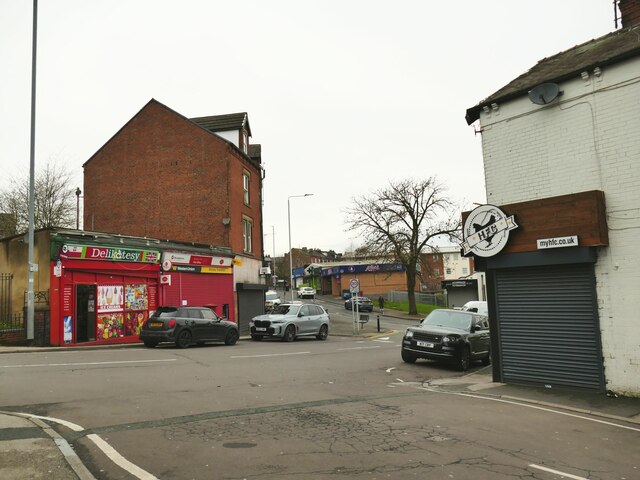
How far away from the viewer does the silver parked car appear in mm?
22795

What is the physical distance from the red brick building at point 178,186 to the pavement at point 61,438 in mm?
15207

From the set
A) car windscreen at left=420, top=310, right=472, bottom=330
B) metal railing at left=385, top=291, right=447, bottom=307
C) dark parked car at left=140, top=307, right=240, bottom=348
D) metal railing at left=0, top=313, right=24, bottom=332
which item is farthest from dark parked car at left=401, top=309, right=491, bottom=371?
metal railing at left=385, top=291, right=447, bottom=307

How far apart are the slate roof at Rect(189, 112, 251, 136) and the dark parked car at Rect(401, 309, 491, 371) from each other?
22340 millimetres

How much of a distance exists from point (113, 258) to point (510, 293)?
16.2 m

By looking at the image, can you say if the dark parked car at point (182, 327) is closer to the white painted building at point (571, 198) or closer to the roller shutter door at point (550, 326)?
the white painted building at point (571, 198)

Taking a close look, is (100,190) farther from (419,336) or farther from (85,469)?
(85,469)

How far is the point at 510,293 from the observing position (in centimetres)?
1161

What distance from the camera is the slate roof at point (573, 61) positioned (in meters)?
10.3

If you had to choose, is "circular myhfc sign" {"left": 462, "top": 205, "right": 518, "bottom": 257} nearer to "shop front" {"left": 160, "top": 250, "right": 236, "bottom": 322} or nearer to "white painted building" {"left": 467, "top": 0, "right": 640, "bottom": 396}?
"white painted building" {"left": 467, "top": 0, "right": 640, "bottom": 396}

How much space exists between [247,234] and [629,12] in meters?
25.1

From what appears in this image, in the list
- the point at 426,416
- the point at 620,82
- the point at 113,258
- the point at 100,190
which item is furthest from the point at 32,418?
the point at 100,190

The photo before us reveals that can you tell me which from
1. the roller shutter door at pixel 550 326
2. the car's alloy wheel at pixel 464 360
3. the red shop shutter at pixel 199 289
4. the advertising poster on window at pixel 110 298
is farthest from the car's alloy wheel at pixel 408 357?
the red shop shutter at pixel 199 289

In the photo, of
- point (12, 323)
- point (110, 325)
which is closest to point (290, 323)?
point (110, 325)

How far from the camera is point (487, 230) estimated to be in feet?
38.7
